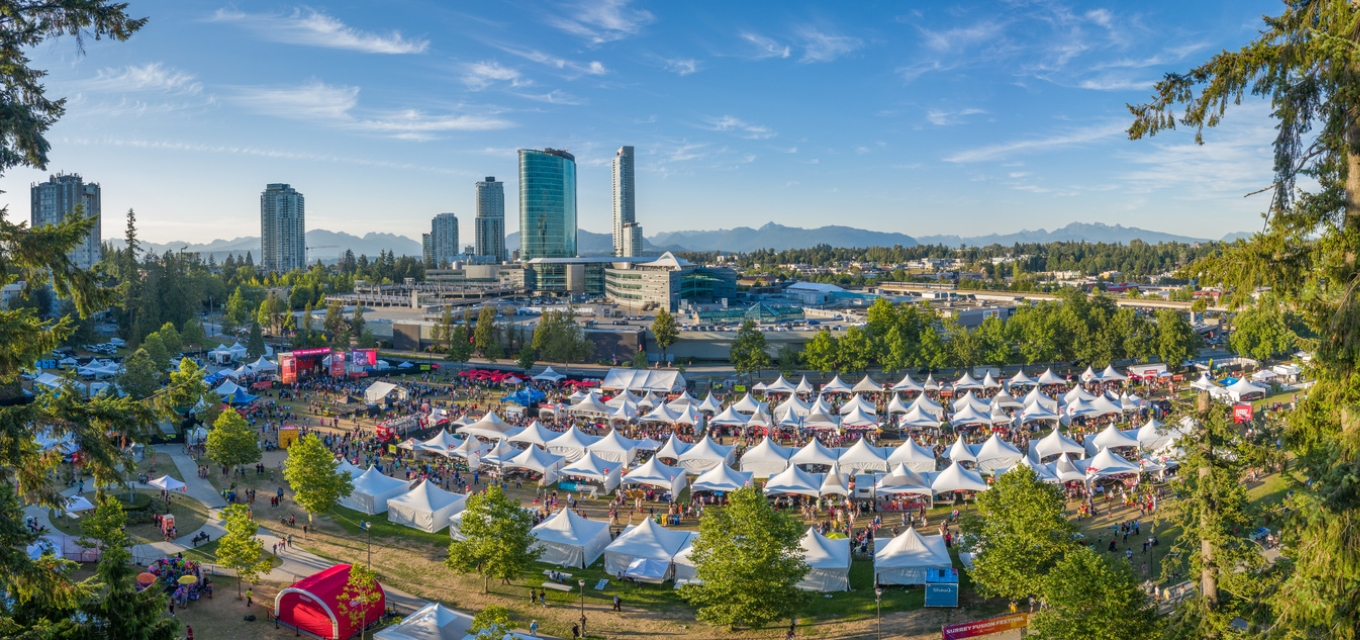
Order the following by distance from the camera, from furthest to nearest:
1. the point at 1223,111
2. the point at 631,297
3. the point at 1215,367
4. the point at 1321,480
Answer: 1. the point at 631,297
2. the point at 1215,367
3. the point at 1223,111
4. the point at 1321,480

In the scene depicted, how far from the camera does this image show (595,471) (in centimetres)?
2728

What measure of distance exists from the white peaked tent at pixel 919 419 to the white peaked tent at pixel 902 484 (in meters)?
8.62

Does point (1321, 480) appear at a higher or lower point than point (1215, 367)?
higher

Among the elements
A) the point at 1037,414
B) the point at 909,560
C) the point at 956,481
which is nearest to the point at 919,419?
the point at 1037,414

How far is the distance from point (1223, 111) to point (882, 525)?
62.0ft

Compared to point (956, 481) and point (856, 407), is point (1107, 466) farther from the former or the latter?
point (856, 407)

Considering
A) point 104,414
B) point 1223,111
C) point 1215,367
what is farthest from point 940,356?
point 104,414

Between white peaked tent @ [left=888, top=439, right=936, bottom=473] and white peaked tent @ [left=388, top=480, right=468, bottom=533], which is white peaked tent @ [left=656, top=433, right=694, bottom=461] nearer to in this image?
white peaked tent @ [left=888, top=439, right=936, bottom=473]

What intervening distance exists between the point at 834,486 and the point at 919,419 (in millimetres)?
10884

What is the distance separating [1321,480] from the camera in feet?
21.7

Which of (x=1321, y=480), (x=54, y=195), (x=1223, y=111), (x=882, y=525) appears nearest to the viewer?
(x=1321, y=480)

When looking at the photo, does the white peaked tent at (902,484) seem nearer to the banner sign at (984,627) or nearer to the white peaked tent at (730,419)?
the banner sign at (984,627)

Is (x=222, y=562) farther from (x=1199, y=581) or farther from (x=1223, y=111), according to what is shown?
(x=1223, y=111)

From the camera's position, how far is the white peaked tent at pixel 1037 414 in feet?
112
